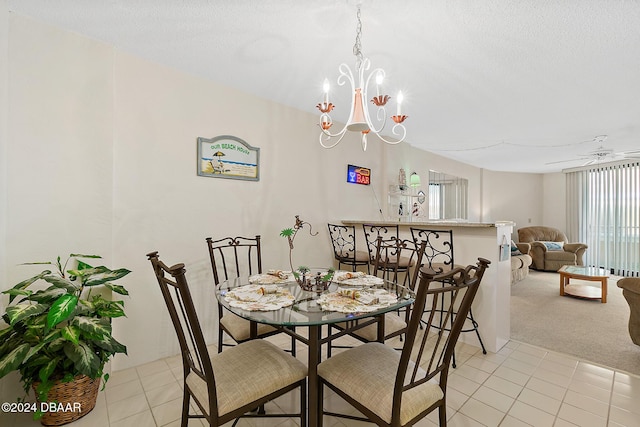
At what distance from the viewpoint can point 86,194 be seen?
1.98 meters

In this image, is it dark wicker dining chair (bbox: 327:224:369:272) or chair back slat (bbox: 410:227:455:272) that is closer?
chair back slat (bbox: 410:227:455:272)

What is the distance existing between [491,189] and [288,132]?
638cm

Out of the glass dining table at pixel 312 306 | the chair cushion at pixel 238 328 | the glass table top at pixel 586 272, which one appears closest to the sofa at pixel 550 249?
the glass table top at pixel 586 272

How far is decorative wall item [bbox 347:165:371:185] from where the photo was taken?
380 cm

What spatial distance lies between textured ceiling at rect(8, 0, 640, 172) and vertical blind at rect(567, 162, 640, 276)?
402cm

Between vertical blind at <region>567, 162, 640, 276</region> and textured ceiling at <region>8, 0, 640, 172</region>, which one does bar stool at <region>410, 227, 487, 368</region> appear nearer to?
textured ceiling at <region>8, 0, 640, 172</region>

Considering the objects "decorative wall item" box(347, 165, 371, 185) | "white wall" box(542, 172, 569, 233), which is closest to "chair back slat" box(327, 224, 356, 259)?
"decorative wall item" box(347, 165, 371, 185)

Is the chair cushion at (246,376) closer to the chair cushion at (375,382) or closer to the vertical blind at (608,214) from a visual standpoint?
the chair cushion at (375,382)

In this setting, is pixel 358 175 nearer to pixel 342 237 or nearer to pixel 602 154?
pixel 342 237

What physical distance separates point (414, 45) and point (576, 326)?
3321 mm

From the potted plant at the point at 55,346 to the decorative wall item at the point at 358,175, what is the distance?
2.90 metres

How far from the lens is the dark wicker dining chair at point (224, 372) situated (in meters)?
1.10

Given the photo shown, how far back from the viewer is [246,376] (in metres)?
1.26

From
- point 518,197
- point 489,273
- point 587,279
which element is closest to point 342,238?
point 489,273
